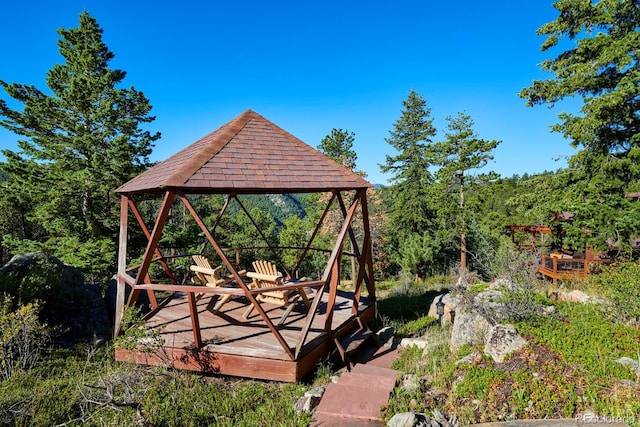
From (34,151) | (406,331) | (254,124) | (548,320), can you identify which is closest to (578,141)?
(548,320)

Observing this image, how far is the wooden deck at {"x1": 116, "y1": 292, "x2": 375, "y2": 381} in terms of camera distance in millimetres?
4871

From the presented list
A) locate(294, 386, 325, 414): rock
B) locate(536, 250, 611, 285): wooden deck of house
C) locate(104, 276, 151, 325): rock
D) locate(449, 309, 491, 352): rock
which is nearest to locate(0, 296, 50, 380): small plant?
locate(104, 276, 151, 325): rock

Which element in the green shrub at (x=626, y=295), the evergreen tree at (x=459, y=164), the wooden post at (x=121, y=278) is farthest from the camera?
the evergreen tree at (x=459, y=164)

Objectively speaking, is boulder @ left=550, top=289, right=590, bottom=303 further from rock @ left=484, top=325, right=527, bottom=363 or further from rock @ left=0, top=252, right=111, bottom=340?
rock @ left=0, top=252, right=111, bottom=340

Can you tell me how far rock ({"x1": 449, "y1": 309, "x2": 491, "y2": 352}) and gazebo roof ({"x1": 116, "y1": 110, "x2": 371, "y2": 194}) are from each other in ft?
9.66

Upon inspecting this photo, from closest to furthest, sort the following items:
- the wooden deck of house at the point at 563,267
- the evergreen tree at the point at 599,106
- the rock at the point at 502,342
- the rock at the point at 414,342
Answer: the rock at the point at 502,342
the rock at the point at 414,342
the evergreen tree at the point at 599,106
the wooden deck of house at the point at 563,267

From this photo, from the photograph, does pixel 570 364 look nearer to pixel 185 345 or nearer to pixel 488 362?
pixel 488 362

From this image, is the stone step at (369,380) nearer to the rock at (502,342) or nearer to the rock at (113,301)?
the rock at (502,342)

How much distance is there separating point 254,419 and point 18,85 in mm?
15895

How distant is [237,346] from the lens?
5199 mm

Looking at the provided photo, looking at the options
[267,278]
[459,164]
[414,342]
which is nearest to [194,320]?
[267,278]

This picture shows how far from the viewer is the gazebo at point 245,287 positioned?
475cm

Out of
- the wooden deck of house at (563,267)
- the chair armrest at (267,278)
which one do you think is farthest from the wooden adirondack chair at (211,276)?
the wooden deck of house at (563,267)

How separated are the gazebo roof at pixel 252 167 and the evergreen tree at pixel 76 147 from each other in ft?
27.1
